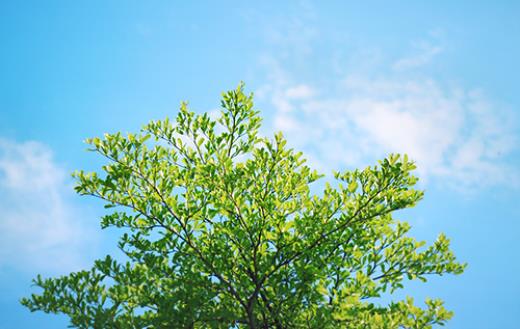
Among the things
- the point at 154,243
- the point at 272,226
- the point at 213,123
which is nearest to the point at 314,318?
the point at 272,226

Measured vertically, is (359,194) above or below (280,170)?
below

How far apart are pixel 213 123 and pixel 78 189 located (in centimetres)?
230

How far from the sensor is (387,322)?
6293 millimetres

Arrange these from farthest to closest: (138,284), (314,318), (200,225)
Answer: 1. (138,284)
2. (200,225)
3. (314,318)

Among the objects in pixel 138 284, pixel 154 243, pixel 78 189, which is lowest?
pixel 138 284

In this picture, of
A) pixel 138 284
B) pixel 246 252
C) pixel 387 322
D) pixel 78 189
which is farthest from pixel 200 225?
pixel 387 322

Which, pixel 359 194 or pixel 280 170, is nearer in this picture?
pixel 359 194

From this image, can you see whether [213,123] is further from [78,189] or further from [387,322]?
[387,322]

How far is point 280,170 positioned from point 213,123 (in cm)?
133

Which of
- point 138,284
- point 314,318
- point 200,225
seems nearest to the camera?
point 314,318

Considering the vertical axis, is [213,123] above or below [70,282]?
above

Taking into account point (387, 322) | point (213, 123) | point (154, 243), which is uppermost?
point (213, 123)

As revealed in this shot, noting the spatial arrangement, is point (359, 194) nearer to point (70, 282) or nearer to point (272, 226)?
point (272, 226)

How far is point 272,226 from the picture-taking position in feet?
23.2
